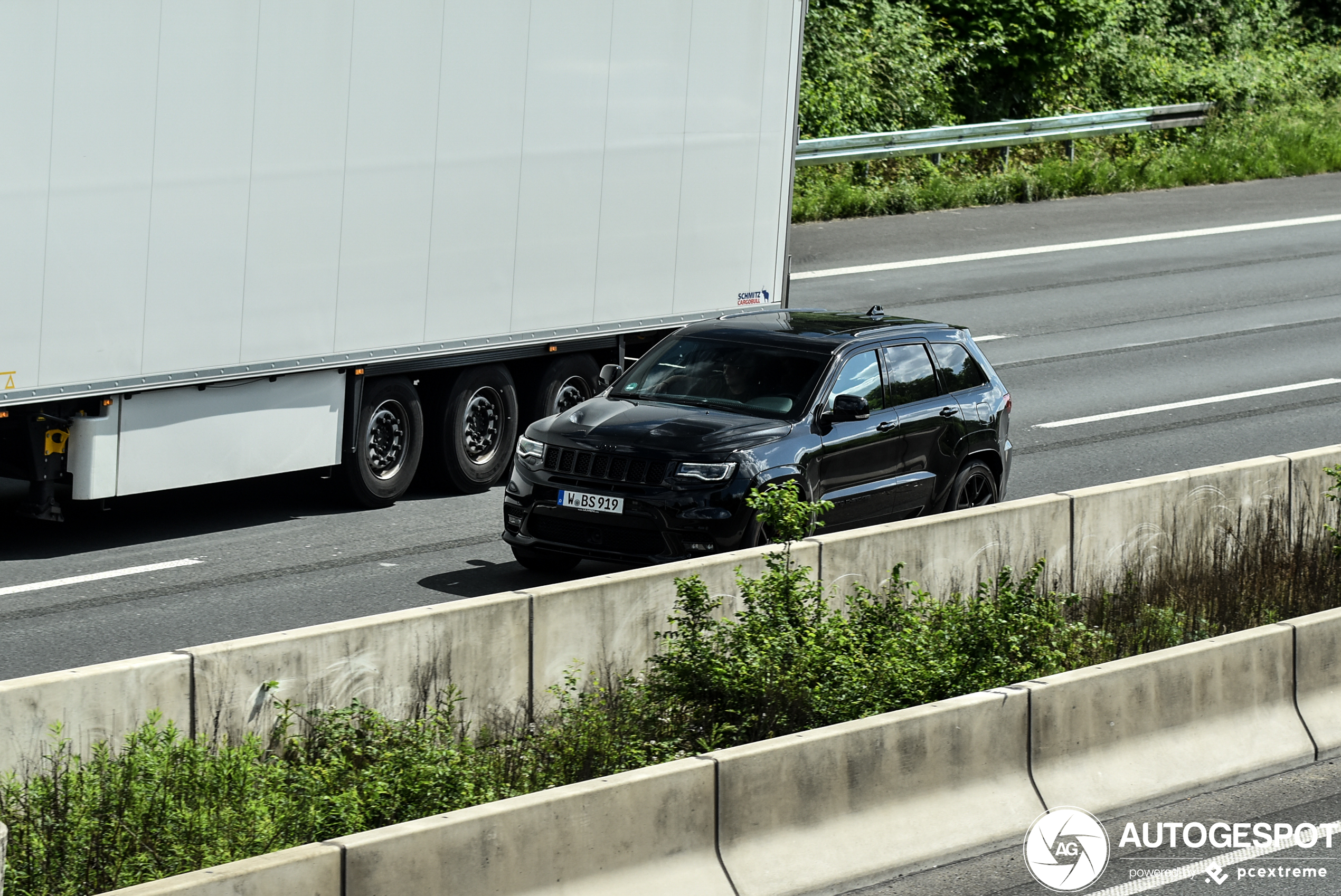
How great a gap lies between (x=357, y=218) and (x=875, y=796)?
756 centimetres

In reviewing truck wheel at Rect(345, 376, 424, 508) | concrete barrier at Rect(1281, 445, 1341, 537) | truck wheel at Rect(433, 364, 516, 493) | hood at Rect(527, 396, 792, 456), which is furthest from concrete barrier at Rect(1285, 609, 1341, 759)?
truck wheel at Rect(433, 364, 516, 493)

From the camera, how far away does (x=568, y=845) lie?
262 inches

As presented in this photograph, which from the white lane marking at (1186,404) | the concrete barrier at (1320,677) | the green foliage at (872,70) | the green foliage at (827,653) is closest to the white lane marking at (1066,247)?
the green foliage at (872,70)

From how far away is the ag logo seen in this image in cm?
738

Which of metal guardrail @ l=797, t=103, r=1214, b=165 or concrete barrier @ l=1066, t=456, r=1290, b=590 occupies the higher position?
metal guardrail @ l=797, t=103, r=1214, b=165

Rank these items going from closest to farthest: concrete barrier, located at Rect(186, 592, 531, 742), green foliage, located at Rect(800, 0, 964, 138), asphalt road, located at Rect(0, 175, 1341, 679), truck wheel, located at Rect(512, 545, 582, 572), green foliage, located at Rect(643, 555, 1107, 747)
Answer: concrete barrier, located at Rect(186, 592, 531, 742)
green foliage, located at Rect(643, 555, 1107, 747)
asphalt road, located at Rect(0, 175, 1341, 679)
truck wheel, located at Rect(512, 545, 582, 572)
green foliage, located at Rect(800, 0, 964, 138)

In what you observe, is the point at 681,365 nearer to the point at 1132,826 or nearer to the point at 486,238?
the point at 486,238

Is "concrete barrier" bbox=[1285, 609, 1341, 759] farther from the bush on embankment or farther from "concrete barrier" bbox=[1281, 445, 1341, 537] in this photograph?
the bush on embankment

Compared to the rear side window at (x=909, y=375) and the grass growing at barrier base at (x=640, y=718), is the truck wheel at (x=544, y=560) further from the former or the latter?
the rear side window at (x=909, y=375)

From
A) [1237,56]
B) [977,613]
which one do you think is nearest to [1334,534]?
[977,613]

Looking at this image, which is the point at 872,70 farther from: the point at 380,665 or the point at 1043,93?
the point at 380,665

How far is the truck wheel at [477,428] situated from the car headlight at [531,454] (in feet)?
8.75

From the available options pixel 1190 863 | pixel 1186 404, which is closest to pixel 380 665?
pixel 1190 863

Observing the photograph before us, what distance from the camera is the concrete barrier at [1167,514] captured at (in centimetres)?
1149
